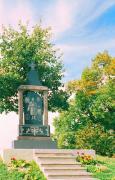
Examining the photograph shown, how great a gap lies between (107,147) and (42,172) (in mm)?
19701

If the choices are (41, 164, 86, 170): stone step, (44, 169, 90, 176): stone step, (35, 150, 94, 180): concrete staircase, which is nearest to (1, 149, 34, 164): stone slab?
(35, 150, 94, 180): concrete staircase

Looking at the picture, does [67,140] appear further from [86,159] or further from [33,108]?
[86,159]

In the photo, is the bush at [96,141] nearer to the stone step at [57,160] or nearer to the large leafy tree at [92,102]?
the large leafy tree at [92,102]

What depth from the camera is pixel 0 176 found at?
19.8 metres

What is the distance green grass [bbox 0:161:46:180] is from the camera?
19.7 meters

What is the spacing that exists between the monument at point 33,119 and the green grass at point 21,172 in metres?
3.91

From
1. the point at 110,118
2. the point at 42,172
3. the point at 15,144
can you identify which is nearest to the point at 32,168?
the point at 42,172

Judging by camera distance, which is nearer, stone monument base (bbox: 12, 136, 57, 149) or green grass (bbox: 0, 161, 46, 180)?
green grass (bbox: 0, 161, 46, 180)

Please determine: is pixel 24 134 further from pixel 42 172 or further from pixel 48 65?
pixel 48 65

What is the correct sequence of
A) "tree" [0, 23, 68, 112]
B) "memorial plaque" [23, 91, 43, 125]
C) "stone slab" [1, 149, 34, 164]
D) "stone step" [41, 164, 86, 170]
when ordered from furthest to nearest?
"tree" [0, 23, 68, 112] < "memorial plaque" [23, 91, 43, 125] < "stone slab" [1, 149, 34, 164] < "stone step" [41, 164, 86, 170]

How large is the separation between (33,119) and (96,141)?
14.2 m

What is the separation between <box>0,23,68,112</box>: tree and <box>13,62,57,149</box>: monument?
793 cm

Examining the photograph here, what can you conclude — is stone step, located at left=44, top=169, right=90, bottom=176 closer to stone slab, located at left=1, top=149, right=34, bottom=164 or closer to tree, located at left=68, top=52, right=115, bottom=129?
stone slab, located at left=1, top=149, right=34, bottom=164

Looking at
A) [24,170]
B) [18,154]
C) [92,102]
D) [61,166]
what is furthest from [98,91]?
[24,170]
